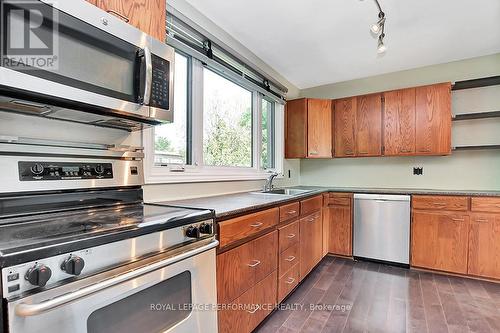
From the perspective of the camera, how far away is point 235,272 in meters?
1.53

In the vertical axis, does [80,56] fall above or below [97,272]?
above

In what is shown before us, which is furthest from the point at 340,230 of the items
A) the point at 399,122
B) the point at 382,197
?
the point at 399,122

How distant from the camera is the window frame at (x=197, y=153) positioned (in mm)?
1751

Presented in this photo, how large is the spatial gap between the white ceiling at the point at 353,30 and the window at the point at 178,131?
531 mm

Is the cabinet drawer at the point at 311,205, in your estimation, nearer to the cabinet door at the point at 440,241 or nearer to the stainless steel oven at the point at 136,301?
the cabinet door at the point at 440,241

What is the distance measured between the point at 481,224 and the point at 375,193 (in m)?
1.01

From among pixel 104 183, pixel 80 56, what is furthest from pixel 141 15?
pixel 104 183

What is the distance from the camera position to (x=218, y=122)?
2.54 meters

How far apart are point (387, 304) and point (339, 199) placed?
1372mm

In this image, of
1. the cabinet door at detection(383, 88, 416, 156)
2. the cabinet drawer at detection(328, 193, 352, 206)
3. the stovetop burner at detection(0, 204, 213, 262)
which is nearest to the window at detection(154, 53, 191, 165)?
the stovetop burner at detection(0, 204, 213, 262)

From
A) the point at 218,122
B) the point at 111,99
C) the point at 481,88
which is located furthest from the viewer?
the point at 481,88

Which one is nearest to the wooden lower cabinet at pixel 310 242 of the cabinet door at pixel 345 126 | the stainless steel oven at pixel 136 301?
the cabinet door at pixel 345 126

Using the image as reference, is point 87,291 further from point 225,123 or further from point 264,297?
point 225,123

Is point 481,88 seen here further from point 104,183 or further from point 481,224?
point 104,183
